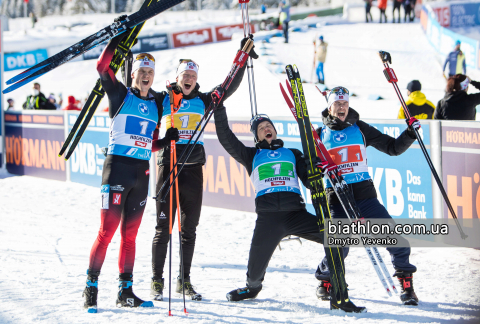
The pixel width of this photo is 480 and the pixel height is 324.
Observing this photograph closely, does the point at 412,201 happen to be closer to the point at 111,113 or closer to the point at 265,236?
the point at 265,236

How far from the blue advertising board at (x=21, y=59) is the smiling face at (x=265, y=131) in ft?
70.8

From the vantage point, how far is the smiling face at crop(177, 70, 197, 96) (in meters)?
4.54

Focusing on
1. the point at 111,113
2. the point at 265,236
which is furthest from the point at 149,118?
the point at 265,236

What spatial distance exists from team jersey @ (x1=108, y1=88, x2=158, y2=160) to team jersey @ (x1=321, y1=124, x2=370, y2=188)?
1600 mm

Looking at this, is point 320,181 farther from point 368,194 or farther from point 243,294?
point 243,294

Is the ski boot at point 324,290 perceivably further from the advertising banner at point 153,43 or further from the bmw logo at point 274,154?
the advertising banner at point 153,43

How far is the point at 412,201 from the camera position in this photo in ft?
20.3

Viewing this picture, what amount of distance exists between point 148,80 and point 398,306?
9.04 feet

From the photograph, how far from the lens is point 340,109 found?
4430 millimetres

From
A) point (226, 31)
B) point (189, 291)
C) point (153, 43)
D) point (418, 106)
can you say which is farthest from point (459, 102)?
point (226, 31)

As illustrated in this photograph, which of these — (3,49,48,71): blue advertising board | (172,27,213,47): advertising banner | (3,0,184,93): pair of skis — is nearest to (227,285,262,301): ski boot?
(3,0,184,93): pair of skis

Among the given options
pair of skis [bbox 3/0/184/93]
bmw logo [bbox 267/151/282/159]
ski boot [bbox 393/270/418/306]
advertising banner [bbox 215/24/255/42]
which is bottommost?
ski boot [bbox 393/270/418/306]

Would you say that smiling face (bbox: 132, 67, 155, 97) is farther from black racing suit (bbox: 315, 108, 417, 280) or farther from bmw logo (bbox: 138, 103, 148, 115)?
black racing suit (bbox: 315, 108, 417, 280)

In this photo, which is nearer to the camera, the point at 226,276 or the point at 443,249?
the point at 226,276
